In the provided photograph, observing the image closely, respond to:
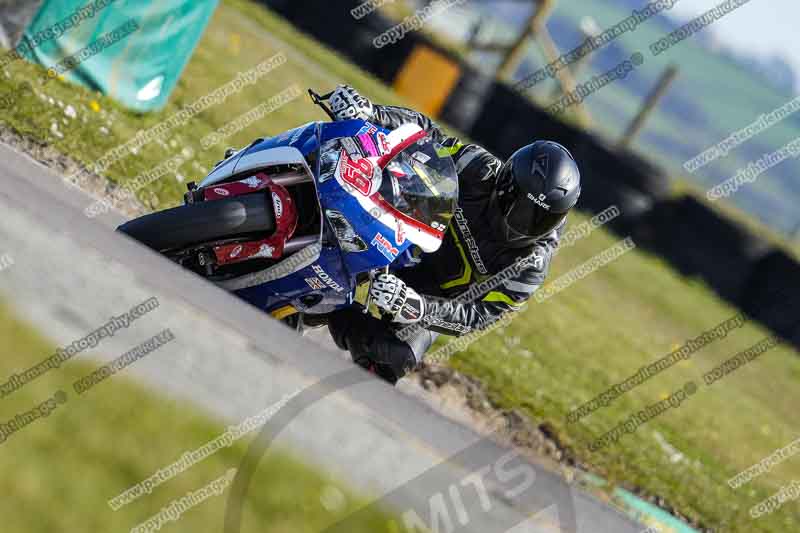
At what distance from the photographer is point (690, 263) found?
17.4 meters

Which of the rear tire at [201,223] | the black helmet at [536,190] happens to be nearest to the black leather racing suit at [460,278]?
the black helmet at [536,190]

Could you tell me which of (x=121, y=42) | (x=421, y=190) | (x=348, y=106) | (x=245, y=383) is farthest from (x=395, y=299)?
(x=121, y=42)

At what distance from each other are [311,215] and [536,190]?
1278mm

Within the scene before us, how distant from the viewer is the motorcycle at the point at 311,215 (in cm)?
477

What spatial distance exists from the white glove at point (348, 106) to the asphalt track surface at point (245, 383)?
1.77 metres

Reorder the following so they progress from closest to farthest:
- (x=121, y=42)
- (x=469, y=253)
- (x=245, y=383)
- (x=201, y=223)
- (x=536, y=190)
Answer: (x=245, y=383)
(x=201, y=223)
(x=536, y=190)
(x=469, y=253)
(x=121, y=42)

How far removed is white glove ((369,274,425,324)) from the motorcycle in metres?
0.11

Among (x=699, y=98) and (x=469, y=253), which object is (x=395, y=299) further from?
(x=699, y=98)

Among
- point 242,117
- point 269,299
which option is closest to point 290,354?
point 269,299

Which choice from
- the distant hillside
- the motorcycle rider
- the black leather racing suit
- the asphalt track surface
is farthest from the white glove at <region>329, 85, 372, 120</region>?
the distant hillside

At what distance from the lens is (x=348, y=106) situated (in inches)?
214

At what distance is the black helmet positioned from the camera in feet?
17.8

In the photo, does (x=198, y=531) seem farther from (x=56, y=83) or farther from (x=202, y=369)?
(x=56, y=83)

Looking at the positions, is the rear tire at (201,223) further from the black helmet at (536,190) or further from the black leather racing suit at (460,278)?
the black helmet at (536,190)
